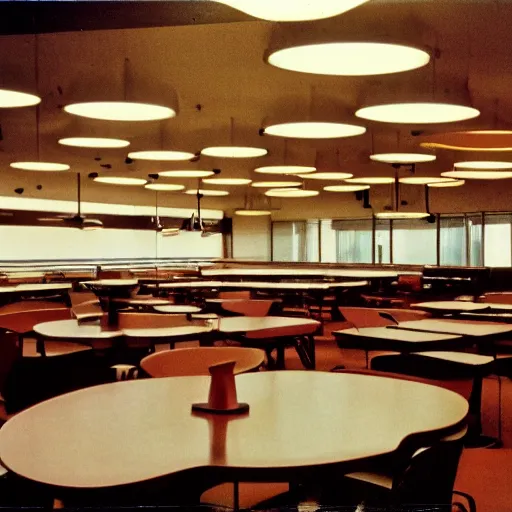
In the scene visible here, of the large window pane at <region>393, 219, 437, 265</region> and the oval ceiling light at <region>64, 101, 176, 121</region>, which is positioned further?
the large window pane at <region>393, 219, 437, 265</region>

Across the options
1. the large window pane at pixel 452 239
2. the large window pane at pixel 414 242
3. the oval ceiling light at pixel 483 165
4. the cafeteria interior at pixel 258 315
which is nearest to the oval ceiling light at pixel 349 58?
the cafeteria interior at pixel 258 315

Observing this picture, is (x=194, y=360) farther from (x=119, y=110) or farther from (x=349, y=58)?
(x=119, y=110)

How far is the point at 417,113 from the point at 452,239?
13.2 meters

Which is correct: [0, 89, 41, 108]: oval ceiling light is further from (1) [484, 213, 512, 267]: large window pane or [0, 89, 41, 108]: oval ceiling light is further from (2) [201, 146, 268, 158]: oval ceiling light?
(1) [484, 213, 512, 267]: large window pane

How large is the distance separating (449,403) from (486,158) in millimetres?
6631

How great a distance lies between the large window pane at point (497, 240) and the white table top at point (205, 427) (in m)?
14.3

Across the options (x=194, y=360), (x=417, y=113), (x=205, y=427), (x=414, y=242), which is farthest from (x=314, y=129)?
(x=414, y=242)

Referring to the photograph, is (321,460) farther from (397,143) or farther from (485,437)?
(397,143)

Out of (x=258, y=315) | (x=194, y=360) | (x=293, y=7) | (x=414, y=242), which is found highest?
(x=293, y=7)

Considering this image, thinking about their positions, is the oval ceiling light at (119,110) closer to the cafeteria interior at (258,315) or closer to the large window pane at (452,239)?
the cafeteria interior at (258,315)

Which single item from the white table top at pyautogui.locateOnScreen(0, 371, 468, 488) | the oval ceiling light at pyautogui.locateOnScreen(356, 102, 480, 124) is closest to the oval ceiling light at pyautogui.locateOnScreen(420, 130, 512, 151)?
the oval ceiling light at pyautogui.locateOnScreen(356, 102, 480, 124)

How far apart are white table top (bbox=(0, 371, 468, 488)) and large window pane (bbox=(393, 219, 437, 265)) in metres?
15.7

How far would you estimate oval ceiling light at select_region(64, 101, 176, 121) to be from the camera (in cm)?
486

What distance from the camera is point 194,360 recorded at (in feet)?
11.4
